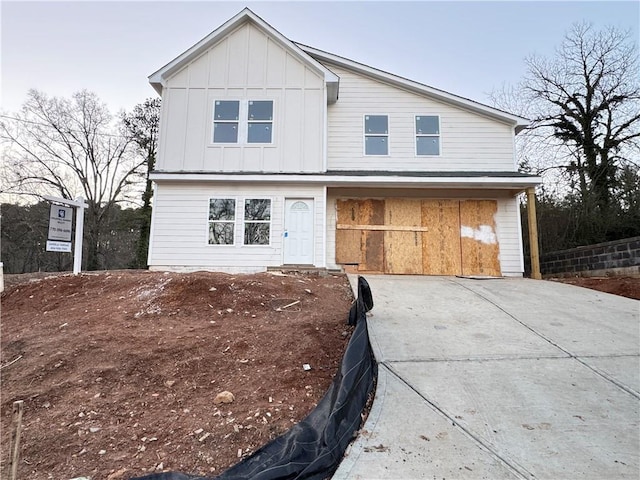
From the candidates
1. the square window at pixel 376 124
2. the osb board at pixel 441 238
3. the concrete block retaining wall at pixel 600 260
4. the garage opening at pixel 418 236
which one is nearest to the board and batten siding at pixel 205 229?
the garage opening at pixel 418 236

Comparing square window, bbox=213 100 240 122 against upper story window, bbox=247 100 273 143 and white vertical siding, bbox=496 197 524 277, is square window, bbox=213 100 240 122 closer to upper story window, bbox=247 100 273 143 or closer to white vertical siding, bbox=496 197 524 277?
upper story window, bbox=247 100 273 143

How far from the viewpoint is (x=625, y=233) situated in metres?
13.9

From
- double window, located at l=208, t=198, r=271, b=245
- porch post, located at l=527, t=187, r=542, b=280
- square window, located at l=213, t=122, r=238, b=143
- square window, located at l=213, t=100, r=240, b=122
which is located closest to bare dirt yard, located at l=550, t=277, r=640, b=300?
porch post, located at l=527, t=187, r=542, b=280

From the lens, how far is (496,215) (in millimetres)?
11227

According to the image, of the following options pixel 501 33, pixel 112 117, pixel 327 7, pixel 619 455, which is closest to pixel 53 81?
pixel 112 117

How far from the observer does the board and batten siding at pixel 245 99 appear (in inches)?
418

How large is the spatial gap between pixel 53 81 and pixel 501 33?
21192 millimetres

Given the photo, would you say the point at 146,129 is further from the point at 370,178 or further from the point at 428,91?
the point at 428,91

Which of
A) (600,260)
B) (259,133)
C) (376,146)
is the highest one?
(259,133)

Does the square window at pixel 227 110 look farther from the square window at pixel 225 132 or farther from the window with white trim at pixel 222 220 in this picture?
the window with white trim at pixel 222 220

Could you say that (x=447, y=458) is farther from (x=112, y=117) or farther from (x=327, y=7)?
(x=112, y=117)

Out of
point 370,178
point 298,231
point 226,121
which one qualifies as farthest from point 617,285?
point 226,121

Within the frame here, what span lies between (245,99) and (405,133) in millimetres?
5082

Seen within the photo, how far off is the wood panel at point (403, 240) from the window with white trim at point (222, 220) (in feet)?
15.3
